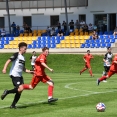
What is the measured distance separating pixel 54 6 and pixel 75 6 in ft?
9.18

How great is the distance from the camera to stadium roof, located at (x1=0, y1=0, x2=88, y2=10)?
61938 millimetres

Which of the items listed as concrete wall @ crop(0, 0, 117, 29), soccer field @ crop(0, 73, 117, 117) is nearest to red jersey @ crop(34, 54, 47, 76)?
soccer field @ crop(0, 73, 117, 117)

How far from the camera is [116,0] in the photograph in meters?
58.2

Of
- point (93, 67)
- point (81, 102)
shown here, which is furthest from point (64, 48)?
point (81, 102)

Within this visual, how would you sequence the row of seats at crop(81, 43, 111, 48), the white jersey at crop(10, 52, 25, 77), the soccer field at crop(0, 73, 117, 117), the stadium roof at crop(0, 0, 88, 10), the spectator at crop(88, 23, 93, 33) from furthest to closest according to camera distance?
the stadium roof at crop(0, 0, 88, 10) → the spectator at crop(88, 23, 93, 33) → the row of seats at crop(81, 43, 111, 48) → the white jersey at crop(10, 52, 25, 77) → the soccer field at crop(0, 73, 117, 117)

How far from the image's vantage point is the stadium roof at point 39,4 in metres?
61.9

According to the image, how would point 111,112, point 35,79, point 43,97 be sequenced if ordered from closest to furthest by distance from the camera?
point 111,112 < point 35,79 < point 43,97

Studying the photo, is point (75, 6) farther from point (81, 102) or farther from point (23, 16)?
point (81, 102)

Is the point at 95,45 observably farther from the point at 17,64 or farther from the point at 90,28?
the point at 17,64

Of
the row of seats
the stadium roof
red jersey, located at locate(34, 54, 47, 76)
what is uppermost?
the stadium roof

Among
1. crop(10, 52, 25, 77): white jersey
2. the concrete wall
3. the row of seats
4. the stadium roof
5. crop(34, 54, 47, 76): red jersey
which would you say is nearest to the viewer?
crop(10, 52, 25, 77): white jersey

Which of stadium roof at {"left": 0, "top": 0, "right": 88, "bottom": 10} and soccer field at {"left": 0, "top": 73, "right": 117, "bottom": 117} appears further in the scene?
stadium roof at {"left": 0, "top": 0, "right": 88, "bottom": 10}

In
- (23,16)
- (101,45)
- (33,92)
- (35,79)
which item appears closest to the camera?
(35,79)

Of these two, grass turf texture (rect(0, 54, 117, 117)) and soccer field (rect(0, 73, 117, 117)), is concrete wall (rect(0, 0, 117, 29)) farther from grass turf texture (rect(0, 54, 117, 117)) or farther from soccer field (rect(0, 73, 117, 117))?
soccer field (rect(0, 73, 117, 117))
